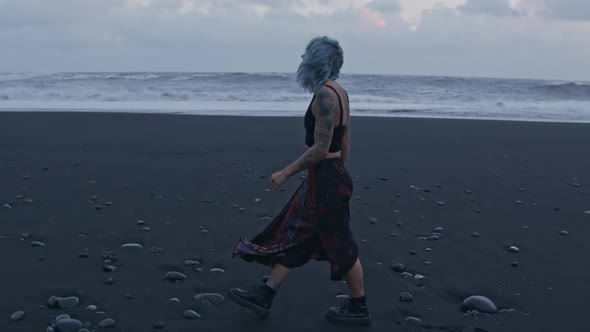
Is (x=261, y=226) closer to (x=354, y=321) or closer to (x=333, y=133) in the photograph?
(x=354, y=321)

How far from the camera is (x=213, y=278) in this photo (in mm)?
4266

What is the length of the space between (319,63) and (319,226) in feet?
3.21

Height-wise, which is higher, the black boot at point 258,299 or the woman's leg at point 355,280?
the woman's leg at point 355,280

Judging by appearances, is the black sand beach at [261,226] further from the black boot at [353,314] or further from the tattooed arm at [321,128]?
the tattooed arm at [321,128]

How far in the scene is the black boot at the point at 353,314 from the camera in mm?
3602

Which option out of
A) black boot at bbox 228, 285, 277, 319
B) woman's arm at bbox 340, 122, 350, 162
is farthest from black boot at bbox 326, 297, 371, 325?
woman's arm at bbox 340, 122, 350, 162

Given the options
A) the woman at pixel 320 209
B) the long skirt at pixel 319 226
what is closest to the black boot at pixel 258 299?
the woman at pixel 320 209

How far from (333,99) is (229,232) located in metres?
2.50

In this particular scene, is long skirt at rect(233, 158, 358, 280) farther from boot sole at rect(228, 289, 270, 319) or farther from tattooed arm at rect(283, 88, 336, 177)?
boot sole at rect(228, 289, 270, 319)

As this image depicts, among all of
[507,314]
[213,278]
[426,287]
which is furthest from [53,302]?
[507,314]

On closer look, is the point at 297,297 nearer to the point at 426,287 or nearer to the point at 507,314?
the point at 426,287

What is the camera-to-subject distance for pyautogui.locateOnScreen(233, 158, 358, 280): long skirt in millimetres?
3467

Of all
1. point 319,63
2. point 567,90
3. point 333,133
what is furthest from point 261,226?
point 567,90

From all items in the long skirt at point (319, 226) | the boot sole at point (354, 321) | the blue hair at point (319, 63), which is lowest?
the boot sole at point (354, 321)
